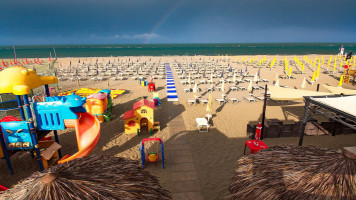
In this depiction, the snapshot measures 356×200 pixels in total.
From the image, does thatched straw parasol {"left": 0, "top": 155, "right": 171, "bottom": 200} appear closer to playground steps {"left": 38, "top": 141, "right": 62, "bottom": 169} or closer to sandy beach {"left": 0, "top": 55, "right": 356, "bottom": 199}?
sandy beach {"left": 0, "top": 55, "right": 356, "bottom": 199}

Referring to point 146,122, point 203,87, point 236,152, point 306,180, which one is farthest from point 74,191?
point 203,87

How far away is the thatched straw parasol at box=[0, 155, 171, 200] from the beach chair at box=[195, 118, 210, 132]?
6179 millimetres

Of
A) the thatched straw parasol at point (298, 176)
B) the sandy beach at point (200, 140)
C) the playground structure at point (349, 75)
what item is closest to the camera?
the thatched straw parasol at point (298, 176)

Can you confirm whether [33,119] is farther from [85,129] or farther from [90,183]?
[90,183]

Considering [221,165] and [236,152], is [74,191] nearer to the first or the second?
[221,165]

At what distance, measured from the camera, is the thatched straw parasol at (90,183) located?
8.63ft

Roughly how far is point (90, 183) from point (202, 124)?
23.5 feet

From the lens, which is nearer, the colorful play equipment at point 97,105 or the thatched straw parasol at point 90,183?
the thatched straw parasol at point 90,183

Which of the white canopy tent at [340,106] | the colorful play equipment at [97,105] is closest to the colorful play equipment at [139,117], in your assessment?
the colorful play equipment at [97,105]

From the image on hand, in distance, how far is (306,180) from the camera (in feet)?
11.7

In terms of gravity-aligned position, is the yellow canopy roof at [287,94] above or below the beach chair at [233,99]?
above

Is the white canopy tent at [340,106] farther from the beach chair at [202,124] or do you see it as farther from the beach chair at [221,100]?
the beach chair at [221,100]

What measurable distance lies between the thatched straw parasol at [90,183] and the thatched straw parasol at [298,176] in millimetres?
1914

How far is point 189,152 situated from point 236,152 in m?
1.97
